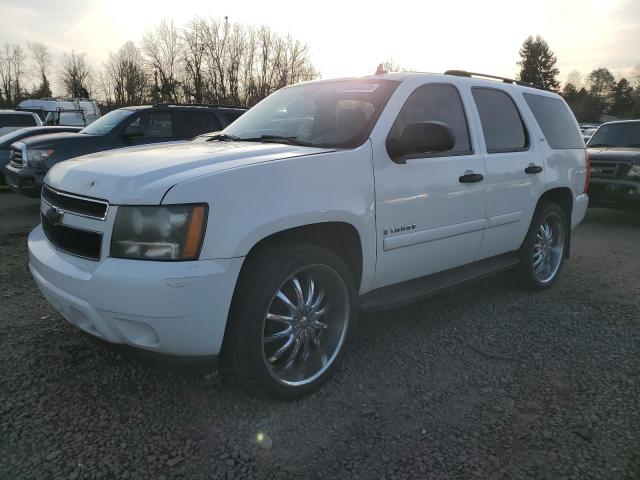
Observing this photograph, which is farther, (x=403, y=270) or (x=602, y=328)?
(x=602, y=328)

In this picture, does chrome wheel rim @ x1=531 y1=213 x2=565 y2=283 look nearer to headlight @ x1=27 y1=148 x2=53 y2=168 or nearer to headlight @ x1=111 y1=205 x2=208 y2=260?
headlight @ x1=111 y1=205 x2=208 y2=260

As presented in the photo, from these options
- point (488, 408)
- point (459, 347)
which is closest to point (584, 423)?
point (488, 408)

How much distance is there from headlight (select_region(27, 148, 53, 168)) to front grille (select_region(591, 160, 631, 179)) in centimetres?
906

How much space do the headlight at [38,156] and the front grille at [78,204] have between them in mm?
5513

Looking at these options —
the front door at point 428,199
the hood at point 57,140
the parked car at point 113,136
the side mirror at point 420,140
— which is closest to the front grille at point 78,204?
the front door at point 428,199

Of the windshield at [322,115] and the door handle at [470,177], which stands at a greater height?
the windshield at [322,115]

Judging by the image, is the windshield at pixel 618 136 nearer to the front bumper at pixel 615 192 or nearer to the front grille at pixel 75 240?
the front bumper at pixel 615 192

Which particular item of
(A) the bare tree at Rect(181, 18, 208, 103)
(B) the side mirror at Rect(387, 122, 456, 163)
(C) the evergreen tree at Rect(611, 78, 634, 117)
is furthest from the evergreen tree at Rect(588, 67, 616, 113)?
(B) the side mirror at Rect(387, 122, 456, 163)

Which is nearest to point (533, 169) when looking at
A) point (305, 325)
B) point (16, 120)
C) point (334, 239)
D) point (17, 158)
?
point (334, 239)

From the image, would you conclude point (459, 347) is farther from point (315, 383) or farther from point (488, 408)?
point (315, 383)

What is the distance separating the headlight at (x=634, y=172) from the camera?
779 cm

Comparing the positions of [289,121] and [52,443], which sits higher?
[289,121]

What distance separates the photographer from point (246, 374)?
96.7 inches

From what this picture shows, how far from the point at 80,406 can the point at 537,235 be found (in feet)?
13.0
